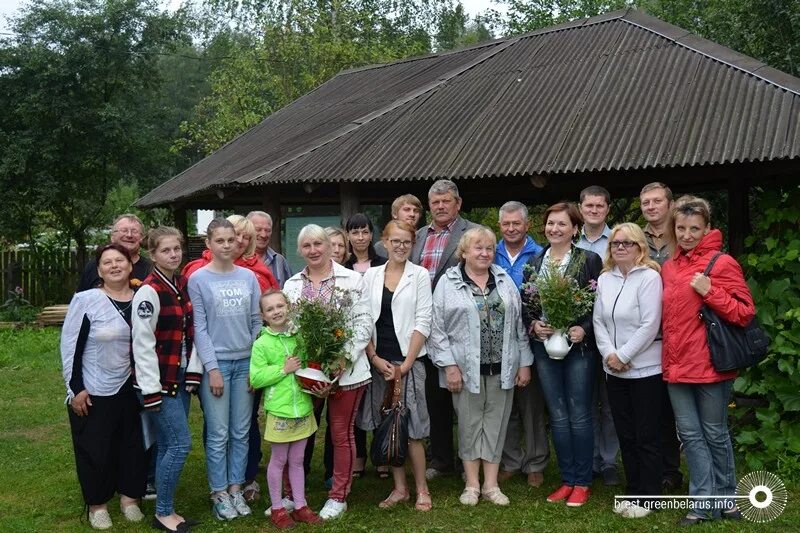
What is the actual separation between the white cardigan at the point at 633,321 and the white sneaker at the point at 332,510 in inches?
72.1

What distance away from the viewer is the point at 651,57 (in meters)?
9.15

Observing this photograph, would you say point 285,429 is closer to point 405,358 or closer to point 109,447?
point 405,358

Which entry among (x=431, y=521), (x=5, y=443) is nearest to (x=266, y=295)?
(x=431, y=521)

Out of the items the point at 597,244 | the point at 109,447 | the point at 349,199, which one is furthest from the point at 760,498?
the point at 349,199

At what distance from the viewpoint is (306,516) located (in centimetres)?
474

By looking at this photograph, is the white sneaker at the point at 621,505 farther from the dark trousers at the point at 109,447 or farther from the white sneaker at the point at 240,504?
the dark trousers at the point at 109,447

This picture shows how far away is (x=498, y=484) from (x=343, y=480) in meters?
1.20

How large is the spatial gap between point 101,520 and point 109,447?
1.54ft

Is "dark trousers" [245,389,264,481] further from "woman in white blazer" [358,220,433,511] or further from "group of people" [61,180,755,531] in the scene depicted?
"woman in white blazer" [358,220,433,511]

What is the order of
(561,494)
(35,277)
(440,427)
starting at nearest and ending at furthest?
(561,494), (440,427), (35,277)

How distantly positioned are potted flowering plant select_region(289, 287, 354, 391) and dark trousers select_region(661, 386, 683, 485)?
78.6 inches

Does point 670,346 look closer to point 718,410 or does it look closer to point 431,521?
point 718,410

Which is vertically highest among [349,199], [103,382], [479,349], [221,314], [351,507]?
[349,199]

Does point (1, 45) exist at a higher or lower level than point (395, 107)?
higher
